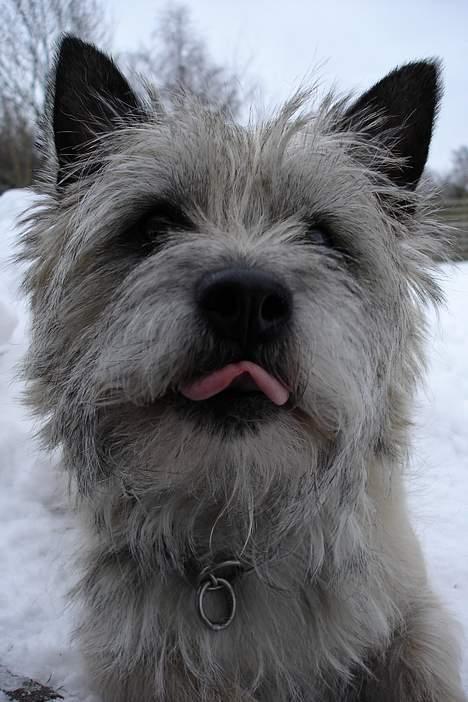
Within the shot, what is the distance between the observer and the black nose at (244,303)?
1.40 metres

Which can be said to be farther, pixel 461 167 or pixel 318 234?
pixel 461 167

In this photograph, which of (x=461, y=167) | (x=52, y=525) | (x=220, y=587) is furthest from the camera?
(x=461, y=167)

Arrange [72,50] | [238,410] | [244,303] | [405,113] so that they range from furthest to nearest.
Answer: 1. [405,113]
2. [72,50]
3. [238,410]
4. [244,303]

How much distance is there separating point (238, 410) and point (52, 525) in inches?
80.4

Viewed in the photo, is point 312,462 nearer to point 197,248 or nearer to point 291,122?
point 197,248

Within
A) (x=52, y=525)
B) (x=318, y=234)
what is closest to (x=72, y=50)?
(x=318, y=234)

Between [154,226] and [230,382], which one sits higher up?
[154,226]

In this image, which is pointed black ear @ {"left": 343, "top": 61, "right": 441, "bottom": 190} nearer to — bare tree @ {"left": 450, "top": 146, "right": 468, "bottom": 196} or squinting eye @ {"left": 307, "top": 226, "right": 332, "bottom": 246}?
squinting eye @ {"left": 307, "top": 226, "right": 332, "bottom": 246}

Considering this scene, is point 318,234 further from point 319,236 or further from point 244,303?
point 244,303

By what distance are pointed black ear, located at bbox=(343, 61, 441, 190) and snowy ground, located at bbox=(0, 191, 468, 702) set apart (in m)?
0.45

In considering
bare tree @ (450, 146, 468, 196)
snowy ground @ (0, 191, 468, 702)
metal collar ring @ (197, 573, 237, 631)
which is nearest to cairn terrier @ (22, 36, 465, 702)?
metal collar ring @ (197, 573, 237, 631)

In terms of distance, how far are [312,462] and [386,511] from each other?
1.92 feet

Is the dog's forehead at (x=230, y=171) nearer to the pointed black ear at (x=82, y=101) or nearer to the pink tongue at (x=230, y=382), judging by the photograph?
the pointed black ear at (x=82, y=101)

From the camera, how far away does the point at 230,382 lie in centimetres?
148
